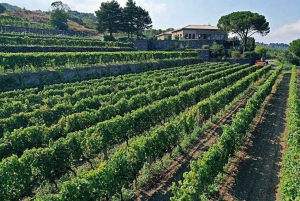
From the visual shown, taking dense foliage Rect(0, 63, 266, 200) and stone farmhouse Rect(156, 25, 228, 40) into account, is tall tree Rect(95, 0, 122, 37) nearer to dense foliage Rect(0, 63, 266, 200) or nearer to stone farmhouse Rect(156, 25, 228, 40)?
stone farmhouse Rect(156, 25, 228, 40)

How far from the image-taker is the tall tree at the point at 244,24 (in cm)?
6509

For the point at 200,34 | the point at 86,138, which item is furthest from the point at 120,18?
the point at 86,138

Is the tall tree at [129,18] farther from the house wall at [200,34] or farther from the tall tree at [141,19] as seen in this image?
the house wall at [200,34]

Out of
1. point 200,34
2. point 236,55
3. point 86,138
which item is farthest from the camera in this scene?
point 200,34

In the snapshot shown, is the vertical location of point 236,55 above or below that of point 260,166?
above

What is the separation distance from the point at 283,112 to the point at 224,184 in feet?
47.5

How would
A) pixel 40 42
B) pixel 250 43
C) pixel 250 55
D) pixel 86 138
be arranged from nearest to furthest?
pixel 86 138
pixel 40 42
pixel 250 55
pixel 250 43

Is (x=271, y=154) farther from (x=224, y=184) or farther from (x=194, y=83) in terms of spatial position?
(x=194, y=83)

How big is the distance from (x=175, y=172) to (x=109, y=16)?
2275 inches

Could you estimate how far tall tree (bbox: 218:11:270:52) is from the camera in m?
65.1

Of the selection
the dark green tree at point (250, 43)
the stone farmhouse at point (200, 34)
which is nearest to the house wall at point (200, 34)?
the stone farmhouse at point (200, 34)

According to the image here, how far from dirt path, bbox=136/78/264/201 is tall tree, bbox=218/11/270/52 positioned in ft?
172

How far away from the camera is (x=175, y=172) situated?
1323 centimetres

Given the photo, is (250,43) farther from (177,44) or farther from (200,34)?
(177,44)
